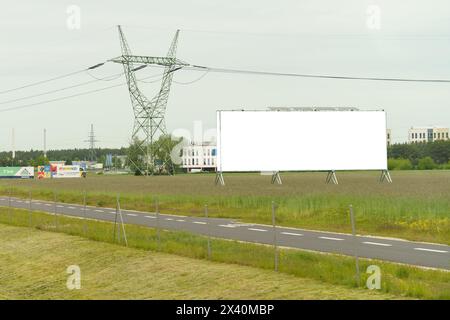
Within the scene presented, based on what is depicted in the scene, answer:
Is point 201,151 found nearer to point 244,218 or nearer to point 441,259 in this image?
point 244,218

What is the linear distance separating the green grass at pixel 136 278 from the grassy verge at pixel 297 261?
1.30 feet

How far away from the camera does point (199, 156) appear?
19250 centimetres

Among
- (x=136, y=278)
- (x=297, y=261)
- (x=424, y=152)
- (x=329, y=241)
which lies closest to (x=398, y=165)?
(x=424, y=152)

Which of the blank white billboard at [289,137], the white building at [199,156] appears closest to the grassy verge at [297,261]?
the blank white billboard at [289,137]

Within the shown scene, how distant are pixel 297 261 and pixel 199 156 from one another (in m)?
178

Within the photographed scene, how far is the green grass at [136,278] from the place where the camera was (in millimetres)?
11739

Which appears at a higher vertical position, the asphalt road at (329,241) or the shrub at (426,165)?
the shrub at (426,165)

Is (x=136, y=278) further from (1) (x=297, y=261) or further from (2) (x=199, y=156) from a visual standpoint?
(2) (x=199, y=156)

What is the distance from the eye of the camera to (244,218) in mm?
30188

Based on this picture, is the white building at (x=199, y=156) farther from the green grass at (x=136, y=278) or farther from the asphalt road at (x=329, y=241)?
the green grass at (x=136, y=278)

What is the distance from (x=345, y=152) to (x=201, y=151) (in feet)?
459

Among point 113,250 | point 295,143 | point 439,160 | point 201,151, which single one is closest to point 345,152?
point 295,143

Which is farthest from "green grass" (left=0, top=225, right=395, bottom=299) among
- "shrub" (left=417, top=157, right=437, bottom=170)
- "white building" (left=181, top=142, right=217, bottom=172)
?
"white building" (left=181, top=142, right=217, bottom=172)
